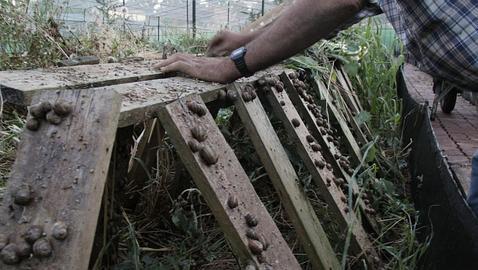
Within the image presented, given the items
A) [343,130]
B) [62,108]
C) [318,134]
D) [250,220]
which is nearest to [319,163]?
[318,134]

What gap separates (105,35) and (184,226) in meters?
2.52

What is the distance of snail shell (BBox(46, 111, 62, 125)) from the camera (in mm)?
950

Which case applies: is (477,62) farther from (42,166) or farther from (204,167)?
(42,166)

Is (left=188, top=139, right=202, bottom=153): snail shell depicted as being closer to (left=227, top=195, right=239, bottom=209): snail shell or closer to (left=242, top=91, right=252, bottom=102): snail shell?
(left=227, top=195, right=239, bottom=209): snail shell

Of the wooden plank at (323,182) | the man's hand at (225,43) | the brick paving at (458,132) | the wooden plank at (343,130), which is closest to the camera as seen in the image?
the wooden plank at (323,182)

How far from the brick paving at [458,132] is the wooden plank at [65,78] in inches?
54.7

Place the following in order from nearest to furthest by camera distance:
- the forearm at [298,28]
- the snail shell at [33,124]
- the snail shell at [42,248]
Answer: the snail shell at [42,248] → the snail shell at [33,124] → the forearm at [298,28]

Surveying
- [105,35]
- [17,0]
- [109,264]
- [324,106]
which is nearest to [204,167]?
[109,264]

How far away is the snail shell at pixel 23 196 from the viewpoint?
0.84m

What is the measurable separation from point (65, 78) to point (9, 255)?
0.74 m

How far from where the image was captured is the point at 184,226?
67.6 inches

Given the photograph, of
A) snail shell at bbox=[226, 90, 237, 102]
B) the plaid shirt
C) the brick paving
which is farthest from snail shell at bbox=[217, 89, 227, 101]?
the brick paving

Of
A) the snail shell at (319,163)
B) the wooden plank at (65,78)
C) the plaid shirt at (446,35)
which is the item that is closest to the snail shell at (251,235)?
the wooden plank at (65,78)

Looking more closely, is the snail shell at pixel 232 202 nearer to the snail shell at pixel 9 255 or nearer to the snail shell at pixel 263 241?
the snail shell at pixel 263 241
